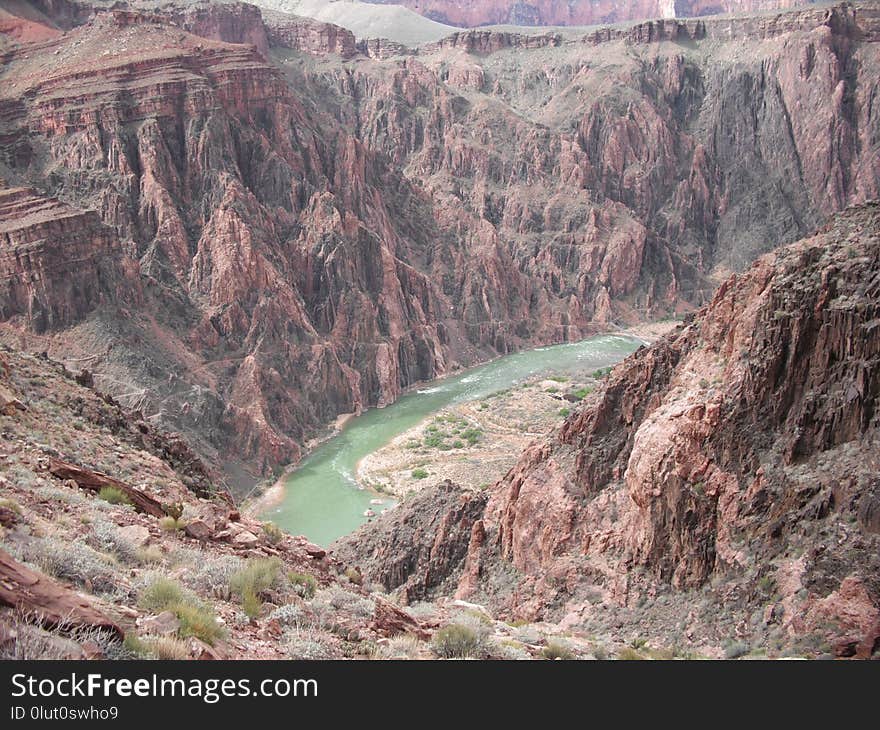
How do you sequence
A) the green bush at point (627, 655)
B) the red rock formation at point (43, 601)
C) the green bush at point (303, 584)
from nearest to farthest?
1. the red rock formation at point (43, 601)
2. the green bush at point (303, 584)
3. the green bush at point (627, 655)

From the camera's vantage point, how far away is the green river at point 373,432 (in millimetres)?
57312

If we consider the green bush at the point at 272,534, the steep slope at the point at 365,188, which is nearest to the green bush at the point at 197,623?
the green bush at the point at 272,534

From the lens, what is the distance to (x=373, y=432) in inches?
2968

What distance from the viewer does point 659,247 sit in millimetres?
119625

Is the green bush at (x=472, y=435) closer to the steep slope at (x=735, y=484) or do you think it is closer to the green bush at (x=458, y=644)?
the steep slope at (x=735, y=484)

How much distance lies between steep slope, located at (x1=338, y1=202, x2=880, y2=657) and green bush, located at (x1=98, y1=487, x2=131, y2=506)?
44.4 feet

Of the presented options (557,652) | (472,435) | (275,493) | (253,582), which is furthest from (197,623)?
(472,435)

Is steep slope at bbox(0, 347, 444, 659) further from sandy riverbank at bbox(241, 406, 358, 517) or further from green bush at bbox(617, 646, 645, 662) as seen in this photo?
sandy riverbank at bbox(241, 406, 358, 517)

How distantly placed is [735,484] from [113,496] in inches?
608

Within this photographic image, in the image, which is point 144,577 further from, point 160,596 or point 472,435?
point 472,435

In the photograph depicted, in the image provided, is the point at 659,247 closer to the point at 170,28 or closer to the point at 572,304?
the point at 572,304

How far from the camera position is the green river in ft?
188

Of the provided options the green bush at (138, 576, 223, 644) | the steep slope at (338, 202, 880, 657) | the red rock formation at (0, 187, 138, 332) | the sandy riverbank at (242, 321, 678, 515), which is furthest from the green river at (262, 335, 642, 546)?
the green bush at (138, 576, 223, 644)

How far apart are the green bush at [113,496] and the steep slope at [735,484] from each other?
13.5 metres
